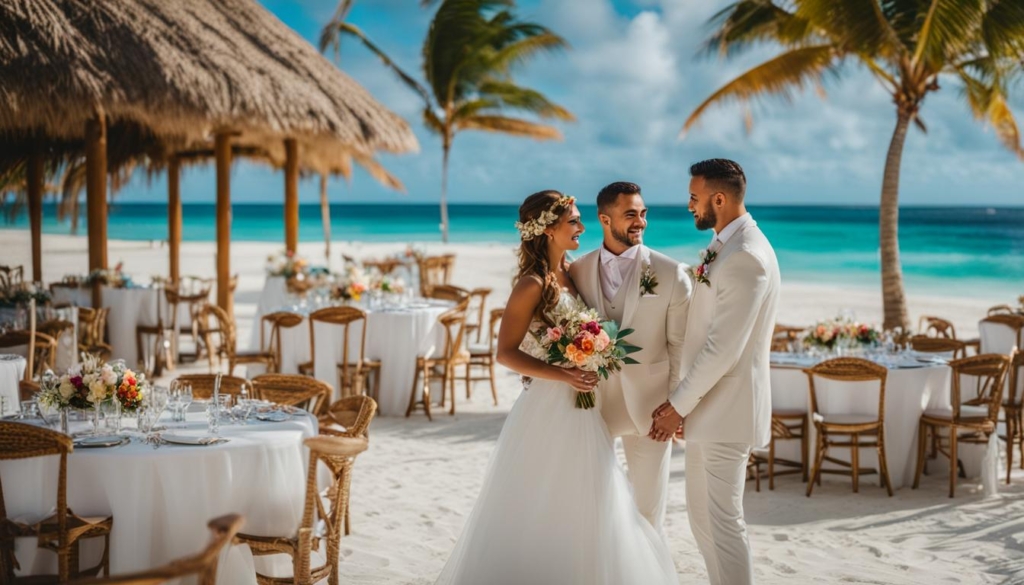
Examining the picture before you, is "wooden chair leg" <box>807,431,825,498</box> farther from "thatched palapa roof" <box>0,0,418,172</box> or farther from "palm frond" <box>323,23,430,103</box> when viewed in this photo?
"palm frond" <box>323,23,430,103</box>

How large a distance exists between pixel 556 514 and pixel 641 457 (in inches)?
23.5

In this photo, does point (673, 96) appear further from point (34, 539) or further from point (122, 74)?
point (34, 539)

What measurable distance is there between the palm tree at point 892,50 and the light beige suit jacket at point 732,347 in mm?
7319

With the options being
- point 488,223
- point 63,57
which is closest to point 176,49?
point 63,57

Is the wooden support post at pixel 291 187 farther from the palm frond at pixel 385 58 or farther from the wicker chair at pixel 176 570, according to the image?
the wicker chair at pixel 176 570

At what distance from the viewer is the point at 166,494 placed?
3.89 metres

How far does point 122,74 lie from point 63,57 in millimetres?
623

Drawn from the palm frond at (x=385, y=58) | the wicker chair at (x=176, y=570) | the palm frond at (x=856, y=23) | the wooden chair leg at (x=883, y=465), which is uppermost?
the palm frond at (x=385, y=58)

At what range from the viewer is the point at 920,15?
10.0 metres

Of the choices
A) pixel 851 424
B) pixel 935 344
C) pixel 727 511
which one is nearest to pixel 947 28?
pixel 935 344

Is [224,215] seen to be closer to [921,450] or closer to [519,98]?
[921,450]

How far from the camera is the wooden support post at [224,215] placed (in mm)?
12117

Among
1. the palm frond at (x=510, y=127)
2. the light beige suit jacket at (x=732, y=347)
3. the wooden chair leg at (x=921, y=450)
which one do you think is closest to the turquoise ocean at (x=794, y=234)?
the palm frond at (x=510, y=127)

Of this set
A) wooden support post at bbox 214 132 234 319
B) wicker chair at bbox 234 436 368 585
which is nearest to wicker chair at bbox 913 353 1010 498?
wicker chair at bbox 234 436 368 585
